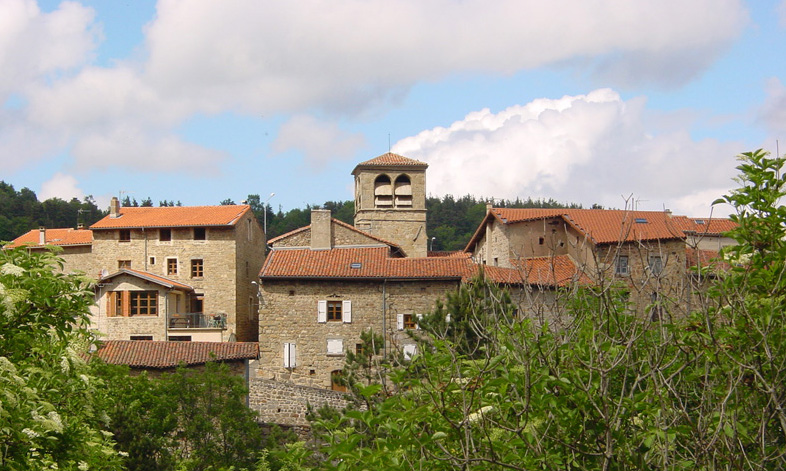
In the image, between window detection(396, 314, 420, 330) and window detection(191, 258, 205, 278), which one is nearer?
window detection(396, 314, 420, 330)

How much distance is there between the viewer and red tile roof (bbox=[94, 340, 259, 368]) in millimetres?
28188

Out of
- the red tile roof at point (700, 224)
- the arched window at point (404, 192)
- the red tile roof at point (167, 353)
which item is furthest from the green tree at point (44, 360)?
the arched window at point (404, 192)

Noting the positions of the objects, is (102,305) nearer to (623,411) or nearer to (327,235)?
(327,235)

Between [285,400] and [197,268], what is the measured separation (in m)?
14.0

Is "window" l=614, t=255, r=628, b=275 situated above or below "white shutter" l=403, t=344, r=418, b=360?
above

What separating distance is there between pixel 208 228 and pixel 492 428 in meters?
35.1

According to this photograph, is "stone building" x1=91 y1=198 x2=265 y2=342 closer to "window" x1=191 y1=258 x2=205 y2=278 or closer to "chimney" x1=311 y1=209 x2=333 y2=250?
"window" x1=191 y1=258 x2=205 y2=278

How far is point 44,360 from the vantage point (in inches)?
368

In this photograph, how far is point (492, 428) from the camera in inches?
287

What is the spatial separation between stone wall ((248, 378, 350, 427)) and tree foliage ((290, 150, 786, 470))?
21.9 metres

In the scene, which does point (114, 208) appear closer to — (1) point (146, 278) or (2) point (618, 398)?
(1) point (146, 278)

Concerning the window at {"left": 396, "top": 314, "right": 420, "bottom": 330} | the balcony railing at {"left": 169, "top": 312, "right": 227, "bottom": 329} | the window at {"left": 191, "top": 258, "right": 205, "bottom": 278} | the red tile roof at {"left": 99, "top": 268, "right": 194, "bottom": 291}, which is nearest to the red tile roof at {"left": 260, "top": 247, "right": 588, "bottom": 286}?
the window at {"left": 396, "top": 314, "right": 420, "bottom": 330}

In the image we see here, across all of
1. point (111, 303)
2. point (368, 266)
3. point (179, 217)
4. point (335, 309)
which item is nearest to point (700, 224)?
point (368, 266)

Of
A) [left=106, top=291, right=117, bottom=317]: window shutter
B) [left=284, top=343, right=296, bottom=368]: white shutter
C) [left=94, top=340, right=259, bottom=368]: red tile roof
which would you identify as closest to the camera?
[left=94, top=340, right=259, bottom=368]: red tile roof
